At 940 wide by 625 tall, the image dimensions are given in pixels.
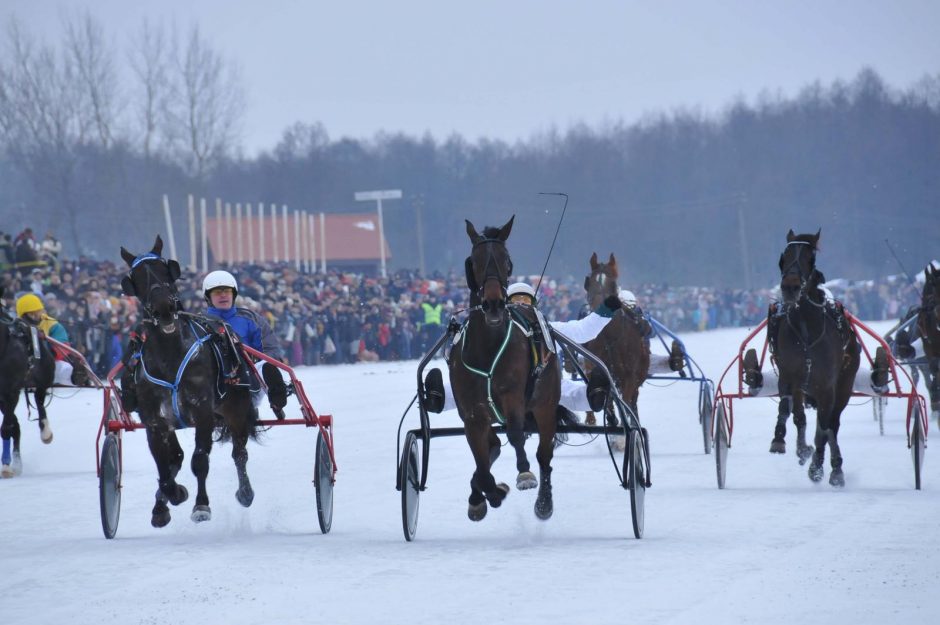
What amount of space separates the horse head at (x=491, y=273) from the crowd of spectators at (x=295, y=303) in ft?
32.1

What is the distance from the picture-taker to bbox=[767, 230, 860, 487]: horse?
11031mm

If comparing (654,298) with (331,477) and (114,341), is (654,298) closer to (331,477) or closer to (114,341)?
(114,341)

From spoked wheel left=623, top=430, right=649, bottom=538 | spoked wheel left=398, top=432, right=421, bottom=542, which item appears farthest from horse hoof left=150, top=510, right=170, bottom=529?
spoked wheel left=623, top=430, right=649, bottom=538

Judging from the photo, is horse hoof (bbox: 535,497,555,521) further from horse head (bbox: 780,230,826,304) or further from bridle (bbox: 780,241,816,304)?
bridle (bbox: 780,241,816,304)

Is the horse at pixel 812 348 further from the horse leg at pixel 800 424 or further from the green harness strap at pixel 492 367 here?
the green harness strap at pixel 492 367

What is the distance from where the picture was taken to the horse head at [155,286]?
885 cm

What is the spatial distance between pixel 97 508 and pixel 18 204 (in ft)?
189

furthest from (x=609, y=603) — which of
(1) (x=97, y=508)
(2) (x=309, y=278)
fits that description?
(2) (x=309, y=278)

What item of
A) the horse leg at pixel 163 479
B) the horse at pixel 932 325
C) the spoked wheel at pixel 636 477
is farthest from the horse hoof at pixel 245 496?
the horse at pixel 932 325

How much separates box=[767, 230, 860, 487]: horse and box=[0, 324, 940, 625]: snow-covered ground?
19.7 inches

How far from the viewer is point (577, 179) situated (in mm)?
88250

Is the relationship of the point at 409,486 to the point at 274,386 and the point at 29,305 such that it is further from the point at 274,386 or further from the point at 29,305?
the point at 29,305

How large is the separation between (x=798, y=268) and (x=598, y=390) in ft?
8.23

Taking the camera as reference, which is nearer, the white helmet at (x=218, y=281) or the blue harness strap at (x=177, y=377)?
the blue harness strap at (x=177, y=377)
